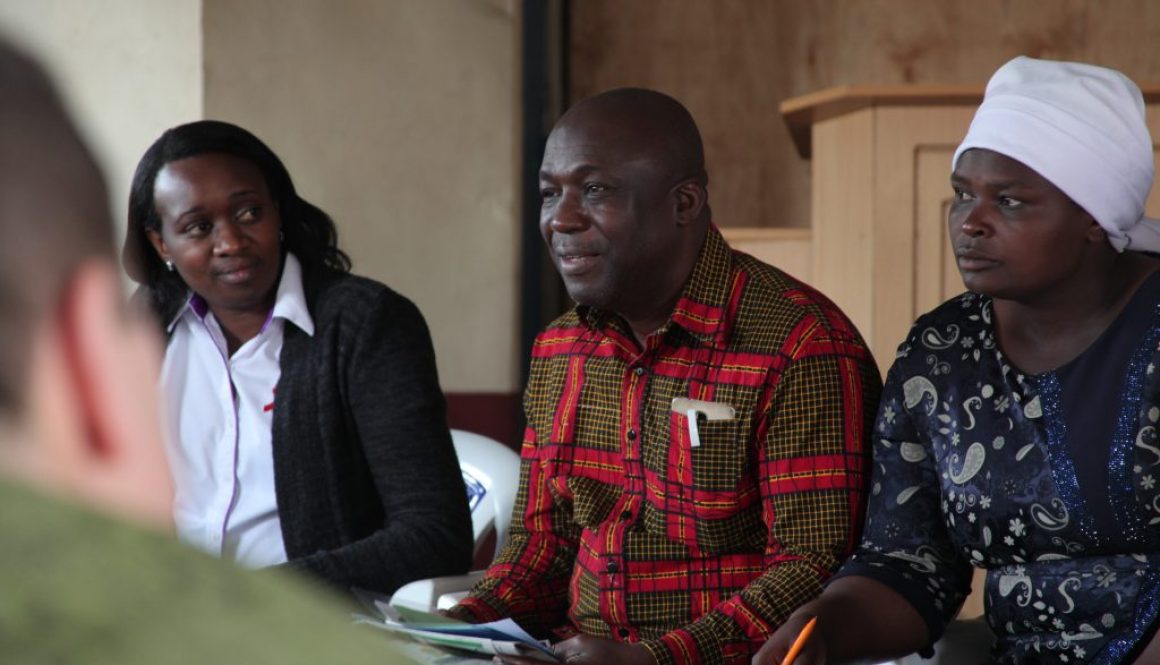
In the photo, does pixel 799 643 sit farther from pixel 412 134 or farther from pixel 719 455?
pixel 412 134

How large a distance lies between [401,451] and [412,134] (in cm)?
212

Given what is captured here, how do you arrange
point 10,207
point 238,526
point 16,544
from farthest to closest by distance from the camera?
1. point 238,526
2. point 10,207
3. point 16,544

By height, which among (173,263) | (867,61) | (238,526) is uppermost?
(867,61)

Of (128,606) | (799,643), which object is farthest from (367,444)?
(128,606)

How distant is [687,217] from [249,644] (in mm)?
1935

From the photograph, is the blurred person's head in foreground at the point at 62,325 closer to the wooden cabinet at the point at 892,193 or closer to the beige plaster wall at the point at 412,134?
the wooden cabinet at the point at 892,193

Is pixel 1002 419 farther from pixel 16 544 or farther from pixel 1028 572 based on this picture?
pixel 16 544

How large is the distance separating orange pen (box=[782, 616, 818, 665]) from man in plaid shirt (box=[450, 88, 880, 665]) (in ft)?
0.72

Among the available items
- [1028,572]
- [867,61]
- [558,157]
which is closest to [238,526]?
[558,157]

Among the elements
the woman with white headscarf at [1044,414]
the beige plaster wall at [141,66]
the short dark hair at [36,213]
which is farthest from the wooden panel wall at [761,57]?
the short dark hair at [36,213]

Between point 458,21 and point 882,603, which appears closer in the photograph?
point 882,603

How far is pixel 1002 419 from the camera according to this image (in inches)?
73.1

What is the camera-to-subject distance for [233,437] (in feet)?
8.39

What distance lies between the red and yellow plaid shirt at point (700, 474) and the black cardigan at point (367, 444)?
0.68ft
